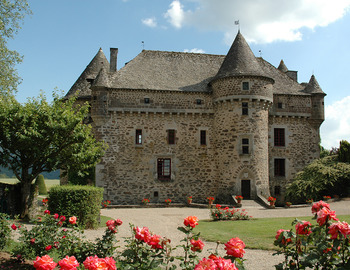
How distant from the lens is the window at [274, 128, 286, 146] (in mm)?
26183

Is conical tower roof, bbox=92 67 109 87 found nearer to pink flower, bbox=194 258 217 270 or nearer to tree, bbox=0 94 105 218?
tree, bbox=0 94 105 218

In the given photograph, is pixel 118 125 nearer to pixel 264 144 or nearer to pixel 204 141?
pixel 204 141

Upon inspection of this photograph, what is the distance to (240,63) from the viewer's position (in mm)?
24172

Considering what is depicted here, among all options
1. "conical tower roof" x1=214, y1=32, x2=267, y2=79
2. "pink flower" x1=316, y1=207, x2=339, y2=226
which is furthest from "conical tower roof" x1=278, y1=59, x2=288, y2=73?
"pink flower" x1=316, y1=207, x2=339, y2=226

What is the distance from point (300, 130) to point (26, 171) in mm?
20725

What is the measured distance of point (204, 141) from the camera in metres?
25.2

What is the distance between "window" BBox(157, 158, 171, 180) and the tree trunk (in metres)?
11.1

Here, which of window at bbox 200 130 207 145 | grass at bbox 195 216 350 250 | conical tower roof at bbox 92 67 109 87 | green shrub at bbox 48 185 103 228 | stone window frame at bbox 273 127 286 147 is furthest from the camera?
stone window frame at bbox 273 127 286 147

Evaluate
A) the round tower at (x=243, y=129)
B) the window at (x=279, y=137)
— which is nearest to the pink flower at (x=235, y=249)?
the round tower at (x=243, y=129)

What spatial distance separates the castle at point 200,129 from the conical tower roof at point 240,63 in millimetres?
83

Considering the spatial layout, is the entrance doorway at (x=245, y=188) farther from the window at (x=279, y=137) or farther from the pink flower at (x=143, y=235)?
the pink flower at (x=143, y=235)

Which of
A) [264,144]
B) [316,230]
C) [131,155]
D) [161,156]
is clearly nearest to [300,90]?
[264,144]

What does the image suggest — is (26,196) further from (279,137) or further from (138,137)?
(279,137)

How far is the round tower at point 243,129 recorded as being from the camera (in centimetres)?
2339
